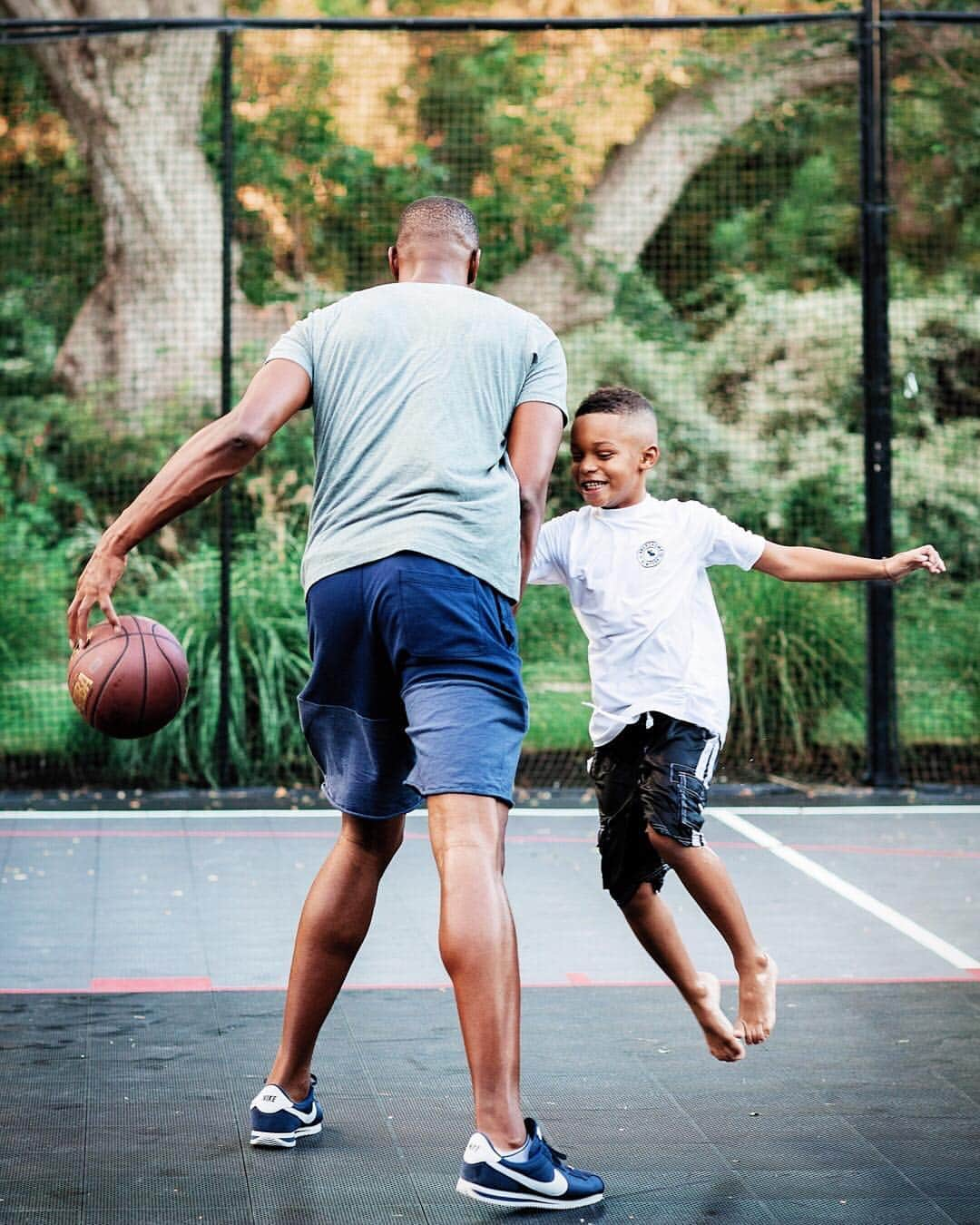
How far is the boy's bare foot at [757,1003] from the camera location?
143 inches

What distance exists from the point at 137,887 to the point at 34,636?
322cm

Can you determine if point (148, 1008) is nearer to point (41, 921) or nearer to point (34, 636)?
point (41, 921)

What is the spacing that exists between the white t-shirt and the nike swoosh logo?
1053 millimetres

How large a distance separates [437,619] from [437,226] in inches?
30.6

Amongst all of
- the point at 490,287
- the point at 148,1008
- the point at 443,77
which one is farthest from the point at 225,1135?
the point at 443,77

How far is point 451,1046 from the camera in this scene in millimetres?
4105

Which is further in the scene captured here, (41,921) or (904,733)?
(904,733)

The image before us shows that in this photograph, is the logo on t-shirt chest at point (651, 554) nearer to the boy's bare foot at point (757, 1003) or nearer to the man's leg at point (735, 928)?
the man's leg at point (735, 928)

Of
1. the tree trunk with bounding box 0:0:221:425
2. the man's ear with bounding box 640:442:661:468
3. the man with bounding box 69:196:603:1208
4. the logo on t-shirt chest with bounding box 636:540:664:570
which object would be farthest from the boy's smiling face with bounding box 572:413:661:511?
the tree trunk with bounding box 0:0:221:425

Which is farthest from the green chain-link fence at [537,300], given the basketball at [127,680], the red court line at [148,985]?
the basketball at [127,680]

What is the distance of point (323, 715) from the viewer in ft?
10.8

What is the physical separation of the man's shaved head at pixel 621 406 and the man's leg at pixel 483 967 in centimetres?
111

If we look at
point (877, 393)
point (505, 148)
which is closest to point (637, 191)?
point (505, 148)

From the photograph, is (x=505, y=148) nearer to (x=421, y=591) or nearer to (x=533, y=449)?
(x=533, y=449)
